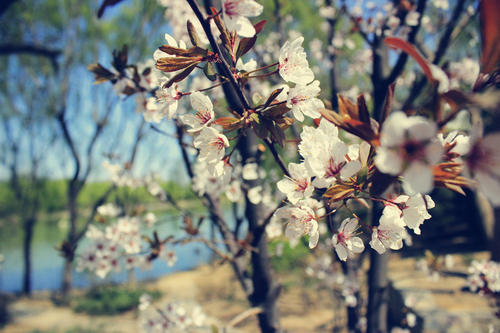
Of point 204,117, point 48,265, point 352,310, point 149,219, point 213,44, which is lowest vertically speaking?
point 48,265

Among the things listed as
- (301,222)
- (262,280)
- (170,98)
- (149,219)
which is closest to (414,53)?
(301,222)

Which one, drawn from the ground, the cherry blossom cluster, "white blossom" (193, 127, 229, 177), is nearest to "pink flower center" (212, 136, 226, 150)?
"white blossom" (193, 127, 229, 177)

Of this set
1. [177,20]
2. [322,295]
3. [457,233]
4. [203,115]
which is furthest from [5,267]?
[457,233]

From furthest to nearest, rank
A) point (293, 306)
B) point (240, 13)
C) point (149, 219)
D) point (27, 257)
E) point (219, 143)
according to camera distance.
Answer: point (27, 257)
point (293, 306)
point (149, 219)
point (219, 143)
point (240, 13)

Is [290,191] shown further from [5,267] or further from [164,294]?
[5,267]

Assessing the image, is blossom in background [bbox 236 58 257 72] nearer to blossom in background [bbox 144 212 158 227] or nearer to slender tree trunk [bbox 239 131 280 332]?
slender tree trunk [bbox 239 131 280 332]

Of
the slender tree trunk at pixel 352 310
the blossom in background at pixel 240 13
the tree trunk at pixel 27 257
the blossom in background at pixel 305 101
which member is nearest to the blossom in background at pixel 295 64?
the blossom in background at pixel 305 101

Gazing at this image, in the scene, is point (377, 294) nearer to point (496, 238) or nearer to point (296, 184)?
point (296, 184)

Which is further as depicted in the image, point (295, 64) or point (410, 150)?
point (295, 64)
